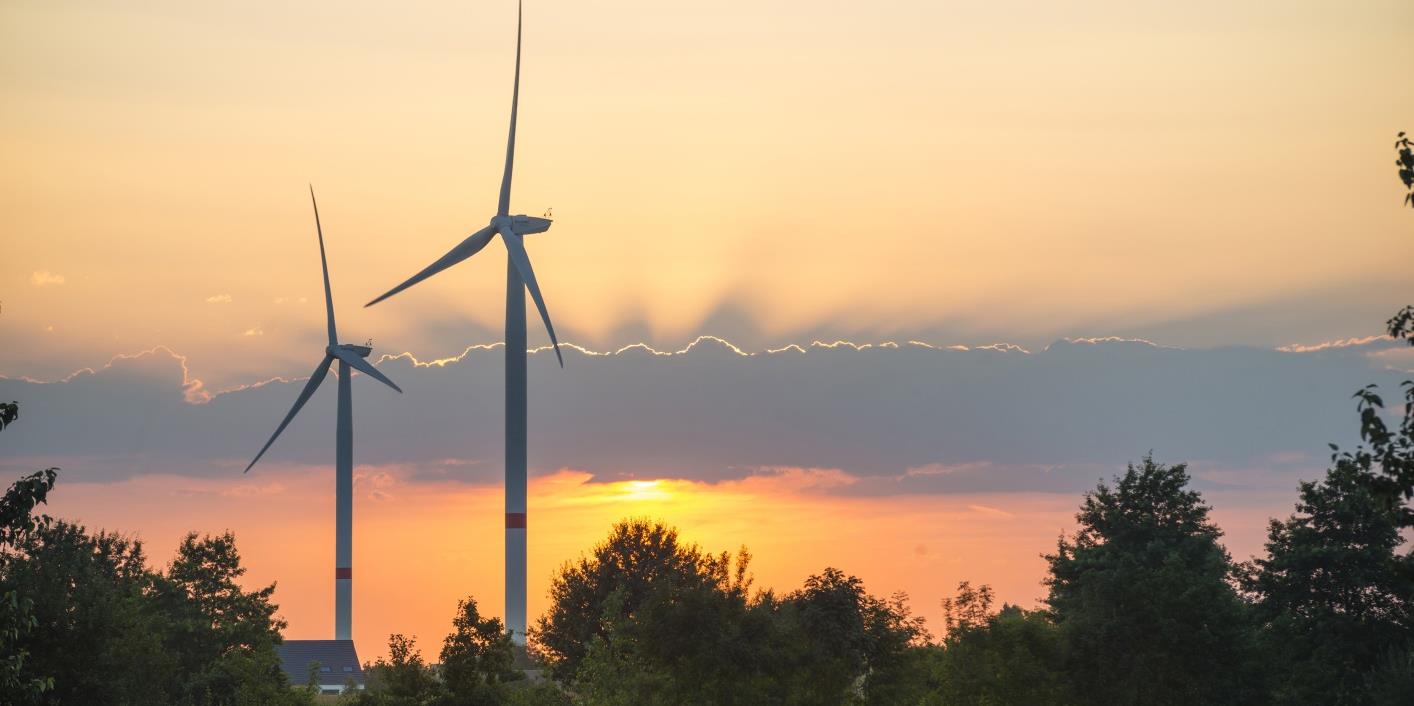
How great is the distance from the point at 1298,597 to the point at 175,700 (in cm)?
7583

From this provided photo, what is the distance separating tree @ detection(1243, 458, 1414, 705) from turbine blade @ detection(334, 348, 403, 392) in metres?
110

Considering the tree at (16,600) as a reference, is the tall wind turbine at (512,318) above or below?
above

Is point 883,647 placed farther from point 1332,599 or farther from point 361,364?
point 361,364

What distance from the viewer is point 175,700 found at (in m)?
112

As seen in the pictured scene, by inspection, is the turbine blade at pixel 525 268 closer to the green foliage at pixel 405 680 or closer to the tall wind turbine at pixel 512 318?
the tall wind turbine at pixel 512 318

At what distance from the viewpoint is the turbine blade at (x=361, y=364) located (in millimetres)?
180750

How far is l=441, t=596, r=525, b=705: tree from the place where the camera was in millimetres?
75125

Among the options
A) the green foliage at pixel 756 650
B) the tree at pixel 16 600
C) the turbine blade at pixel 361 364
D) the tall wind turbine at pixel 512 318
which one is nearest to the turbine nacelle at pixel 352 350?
the turbine blade at pixel 361 364

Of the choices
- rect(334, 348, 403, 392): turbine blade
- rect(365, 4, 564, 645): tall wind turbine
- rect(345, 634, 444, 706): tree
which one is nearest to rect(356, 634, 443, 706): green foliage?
rect(345, 634, 444, 706): tree

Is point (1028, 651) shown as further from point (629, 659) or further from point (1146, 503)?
point (1146, 503)

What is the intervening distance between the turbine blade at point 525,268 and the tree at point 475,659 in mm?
50796

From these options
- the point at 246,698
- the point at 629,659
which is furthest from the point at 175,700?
the point at 629,659

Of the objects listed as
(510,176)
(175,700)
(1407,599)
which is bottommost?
(175,700)

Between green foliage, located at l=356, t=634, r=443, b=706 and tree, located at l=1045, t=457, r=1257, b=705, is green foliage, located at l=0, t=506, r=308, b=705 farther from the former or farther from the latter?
tree, located at l=1045, t=457, r=1257, b=705
